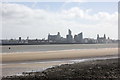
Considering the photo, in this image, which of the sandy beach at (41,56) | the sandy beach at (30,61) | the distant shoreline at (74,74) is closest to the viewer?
the distant shoreline at (74,74)

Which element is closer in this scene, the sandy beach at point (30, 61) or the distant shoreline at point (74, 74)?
the distant shoreline at point (74, 74)

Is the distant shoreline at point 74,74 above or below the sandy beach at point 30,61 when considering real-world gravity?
above

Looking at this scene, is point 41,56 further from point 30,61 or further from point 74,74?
point 74,74

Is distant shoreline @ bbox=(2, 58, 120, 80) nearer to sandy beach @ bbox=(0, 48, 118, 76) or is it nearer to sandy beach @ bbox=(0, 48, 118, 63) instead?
sandy beach @ bbox=(0, 48, 118, 76)

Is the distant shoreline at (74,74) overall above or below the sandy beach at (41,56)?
above

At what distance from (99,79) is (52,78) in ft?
9.39

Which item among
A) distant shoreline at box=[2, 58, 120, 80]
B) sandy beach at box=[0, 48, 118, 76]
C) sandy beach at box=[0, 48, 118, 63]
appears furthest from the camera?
sandy beach at box=[0, 48, 118, 63]

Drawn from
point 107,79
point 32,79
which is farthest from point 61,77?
point 107,79

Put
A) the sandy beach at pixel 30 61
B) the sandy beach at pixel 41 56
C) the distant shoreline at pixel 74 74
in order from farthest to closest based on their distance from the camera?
the sandy beach at pixel 41 56
the sandy beach at pixel 30 61
the distant shoreline at pixel 74 74

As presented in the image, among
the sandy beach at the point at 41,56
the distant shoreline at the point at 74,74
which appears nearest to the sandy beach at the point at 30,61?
the sandy beach at the point at 41,56

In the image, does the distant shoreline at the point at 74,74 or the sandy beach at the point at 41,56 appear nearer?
the distant shoreline at the point at 74,74

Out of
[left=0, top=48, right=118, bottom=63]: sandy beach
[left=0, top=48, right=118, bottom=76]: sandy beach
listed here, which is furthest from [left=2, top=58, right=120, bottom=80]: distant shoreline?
[left=0, top=48, right=118, bottom=63]: sandy beach

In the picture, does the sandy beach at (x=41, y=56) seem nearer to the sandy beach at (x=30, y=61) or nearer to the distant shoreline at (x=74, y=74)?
the sandy beach at (x=30, y=61)

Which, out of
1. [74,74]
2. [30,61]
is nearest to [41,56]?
[30,61]
